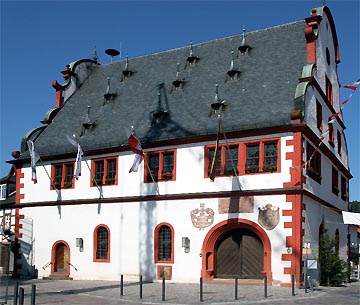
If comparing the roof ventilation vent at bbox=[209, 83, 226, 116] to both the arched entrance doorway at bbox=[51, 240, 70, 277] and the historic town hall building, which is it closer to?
the historic town hall building

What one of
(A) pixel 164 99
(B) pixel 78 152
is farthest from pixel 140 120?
(B) pixel 78 152

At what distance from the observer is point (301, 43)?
30.6m

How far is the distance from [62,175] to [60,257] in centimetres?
477

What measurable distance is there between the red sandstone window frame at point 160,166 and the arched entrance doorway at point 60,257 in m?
6.92

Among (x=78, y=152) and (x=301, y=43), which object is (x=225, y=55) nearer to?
(x=301, y=43)

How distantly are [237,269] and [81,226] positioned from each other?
9.95 meters

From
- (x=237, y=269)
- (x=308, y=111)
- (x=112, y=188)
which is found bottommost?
(x=237, y=269)

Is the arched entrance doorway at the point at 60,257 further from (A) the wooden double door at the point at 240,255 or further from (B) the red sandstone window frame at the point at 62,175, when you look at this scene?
(A) the wooden double door at the point at 240,255

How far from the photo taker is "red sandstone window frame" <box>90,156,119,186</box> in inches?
1236

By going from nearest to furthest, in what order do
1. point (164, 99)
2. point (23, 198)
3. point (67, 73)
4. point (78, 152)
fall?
1. point (78, 152)
2. point (164, 99)
3. point (23, 198)
4. point (67, 73)

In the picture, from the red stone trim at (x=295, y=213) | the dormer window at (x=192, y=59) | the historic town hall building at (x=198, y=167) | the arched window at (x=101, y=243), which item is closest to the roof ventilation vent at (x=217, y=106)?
the historic town hall building at (x=198, y=167)

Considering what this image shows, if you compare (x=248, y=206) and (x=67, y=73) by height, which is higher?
(x=67, y=73)

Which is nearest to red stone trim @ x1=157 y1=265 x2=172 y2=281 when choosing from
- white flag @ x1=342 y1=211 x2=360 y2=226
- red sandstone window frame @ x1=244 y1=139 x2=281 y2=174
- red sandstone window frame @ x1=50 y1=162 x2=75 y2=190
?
red sandstone window frame @ x1=244 y1=139 x2=281 y2=174

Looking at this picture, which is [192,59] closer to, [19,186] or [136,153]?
[136,153]
